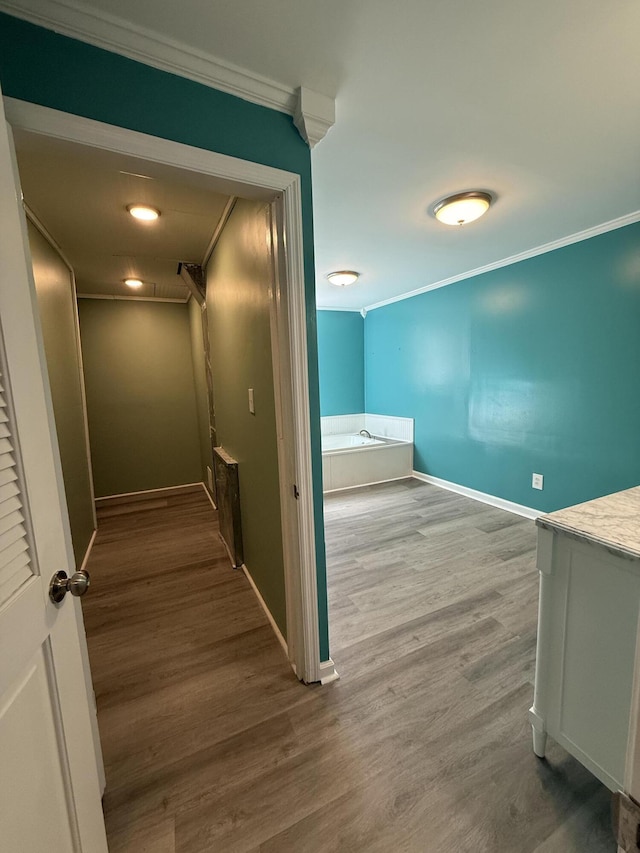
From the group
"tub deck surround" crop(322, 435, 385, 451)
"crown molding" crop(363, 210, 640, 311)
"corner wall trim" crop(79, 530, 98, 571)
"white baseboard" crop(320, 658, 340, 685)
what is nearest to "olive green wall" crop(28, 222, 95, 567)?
"corner wall trim" crop(79, 530, 98, 571)

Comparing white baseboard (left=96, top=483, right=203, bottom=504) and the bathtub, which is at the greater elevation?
the bathtub

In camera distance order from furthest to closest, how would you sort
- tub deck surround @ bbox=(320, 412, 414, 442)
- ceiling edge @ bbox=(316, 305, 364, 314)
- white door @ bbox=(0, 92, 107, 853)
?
ceiling edge @ bbox=(316, 305, 364, 314) → tub deck surround @ bbox=(320, 412, 414, 442) → white door @ bbox=(0, 92, 107, 853)

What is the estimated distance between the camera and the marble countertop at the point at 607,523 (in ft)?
3.01

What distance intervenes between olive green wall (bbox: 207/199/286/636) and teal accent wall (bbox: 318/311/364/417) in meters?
2.54

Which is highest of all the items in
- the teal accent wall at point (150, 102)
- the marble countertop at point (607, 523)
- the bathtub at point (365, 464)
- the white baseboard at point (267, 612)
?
the teal accent wall at point (150, 102)

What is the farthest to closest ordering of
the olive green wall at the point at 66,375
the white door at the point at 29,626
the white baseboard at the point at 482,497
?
the white baseboard at the point at 482,497 < the olive green wall at the point at 66,375 < the white door at the point at 29,626

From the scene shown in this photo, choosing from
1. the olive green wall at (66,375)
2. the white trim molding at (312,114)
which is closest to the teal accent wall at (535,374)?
the white trim molding at (312,114)

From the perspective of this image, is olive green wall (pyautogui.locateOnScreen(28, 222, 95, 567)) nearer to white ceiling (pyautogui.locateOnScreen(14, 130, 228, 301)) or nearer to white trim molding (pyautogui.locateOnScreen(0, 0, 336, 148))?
white ceiling (pyautogui.locateOnScreen(14, 130, 228, 301))

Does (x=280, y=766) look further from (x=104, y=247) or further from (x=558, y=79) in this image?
(x=104, y=247)

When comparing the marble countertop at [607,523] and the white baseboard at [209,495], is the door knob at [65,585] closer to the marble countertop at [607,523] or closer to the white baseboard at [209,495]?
the marble countertop at [607,523]

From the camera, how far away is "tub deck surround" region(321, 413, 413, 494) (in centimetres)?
417

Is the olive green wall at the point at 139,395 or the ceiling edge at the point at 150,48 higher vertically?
the ceiling edge at the point at 150,48

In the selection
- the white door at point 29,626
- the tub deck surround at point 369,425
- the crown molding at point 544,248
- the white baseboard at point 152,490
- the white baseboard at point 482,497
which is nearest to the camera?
the white door at point 29,626

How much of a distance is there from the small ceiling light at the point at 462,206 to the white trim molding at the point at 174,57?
42.4 inches
